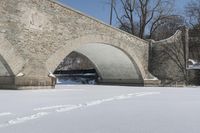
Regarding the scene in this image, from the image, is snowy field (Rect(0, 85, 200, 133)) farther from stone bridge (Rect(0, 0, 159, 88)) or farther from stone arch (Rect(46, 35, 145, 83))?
stone arch (Rect(46, 35, 145, 83))

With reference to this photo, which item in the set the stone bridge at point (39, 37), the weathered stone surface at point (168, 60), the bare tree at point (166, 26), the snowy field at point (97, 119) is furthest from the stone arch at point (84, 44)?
the bare tree at point (166, 26)

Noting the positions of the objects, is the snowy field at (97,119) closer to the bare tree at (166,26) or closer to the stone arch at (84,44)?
the stone arch at (84,44)

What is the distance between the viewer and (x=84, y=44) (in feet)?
54.2

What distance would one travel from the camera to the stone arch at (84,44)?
46.7ft

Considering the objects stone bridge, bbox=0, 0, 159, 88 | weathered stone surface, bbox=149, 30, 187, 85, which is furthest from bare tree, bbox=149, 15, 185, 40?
stone bridge, bbox=0, 0, 159, 88

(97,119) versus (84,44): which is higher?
(84,44)

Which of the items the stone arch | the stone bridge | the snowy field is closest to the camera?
the snowy field

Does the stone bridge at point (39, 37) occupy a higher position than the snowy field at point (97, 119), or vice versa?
the stone bridge at point (39, 37)

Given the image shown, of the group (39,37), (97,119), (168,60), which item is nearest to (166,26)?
(168,60)

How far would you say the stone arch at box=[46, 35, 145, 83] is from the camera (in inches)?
560

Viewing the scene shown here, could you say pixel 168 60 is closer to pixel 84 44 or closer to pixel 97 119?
pixel 84 44

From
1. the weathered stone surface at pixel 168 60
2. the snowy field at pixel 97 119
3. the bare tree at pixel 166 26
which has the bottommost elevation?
the snowy field at pixel 97 119

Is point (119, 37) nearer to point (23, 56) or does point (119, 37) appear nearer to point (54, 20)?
point (54, 20)

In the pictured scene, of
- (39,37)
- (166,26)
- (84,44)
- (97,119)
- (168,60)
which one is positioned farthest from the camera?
(166,26)
